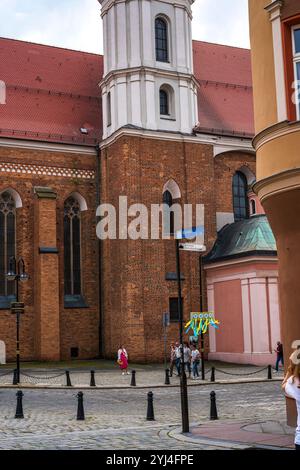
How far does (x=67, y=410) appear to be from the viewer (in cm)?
1691

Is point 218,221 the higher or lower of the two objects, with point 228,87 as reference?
lower

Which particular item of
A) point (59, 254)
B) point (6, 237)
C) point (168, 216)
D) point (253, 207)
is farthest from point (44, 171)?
point (253, 207)

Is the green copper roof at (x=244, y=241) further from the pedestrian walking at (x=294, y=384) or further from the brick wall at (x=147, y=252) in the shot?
the pedestrian walking at (x=294, y=384)

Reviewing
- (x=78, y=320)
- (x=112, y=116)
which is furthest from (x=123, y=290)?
(x=112, y=116)

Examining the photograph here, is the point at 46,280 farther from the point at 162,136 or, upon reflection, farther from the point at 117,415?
the point at 117,415

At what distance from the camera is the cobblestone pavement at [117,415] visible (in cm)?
1171

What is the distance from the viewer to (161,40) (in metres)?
36.6

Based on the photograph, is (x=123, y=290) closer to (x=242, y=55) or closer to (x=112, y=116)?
(x=112, y=116)

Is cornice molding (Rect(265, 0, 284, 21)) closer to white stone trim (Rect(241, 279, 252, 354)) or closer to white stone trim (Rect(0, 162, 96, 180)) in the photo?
white stone trim (Rect(241, 279, 252, 354))

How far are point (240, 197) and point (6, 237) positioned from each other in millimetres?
13366

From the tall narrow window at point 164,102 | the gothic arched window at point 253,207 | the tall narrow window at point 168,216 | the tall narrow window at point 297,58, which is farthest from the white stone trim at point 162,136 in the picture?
the tall narrow window at point 297,58

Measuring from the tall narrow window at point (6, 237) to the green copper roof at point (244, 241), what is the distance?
383 inches

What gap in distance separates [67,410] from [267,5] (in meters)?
10.3

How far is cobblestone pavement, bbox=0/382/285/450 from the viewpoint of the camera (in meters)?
11.7
